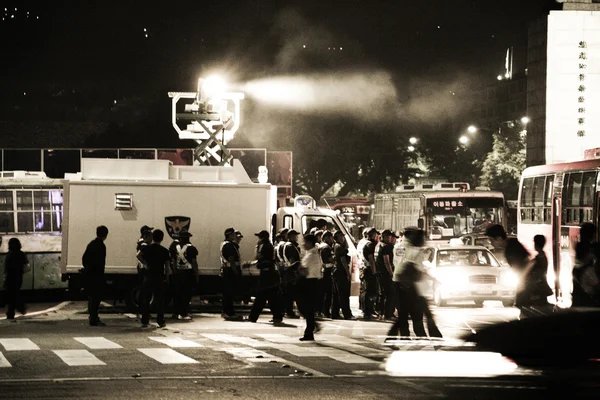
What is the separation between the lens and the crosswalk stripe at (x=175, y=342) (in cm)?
1560

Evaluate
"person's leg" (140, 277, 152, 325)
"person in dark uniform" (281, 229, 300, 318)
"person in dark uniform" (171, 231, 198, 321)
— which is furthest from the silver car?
"person's leg" (140, 277, 152, 325)

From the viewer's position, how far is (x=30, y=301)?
27328mm

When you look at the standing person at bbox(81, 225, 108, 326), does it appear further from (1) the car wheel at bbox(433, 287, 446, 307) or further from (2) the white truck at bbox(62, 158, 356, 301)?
(1) the car wheel at bbox(433, 287, 446, 307)

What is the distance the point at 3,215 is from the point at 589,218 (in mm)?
14946

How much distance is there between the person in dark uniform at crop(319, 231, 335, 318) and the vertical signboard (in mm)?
22302

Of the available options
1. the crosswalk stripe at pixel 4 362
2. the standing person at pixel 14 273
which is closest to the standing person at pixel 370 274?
the standing person at pixel 14 273

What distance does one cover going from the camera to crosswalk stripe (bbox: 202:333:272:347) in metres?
15.9

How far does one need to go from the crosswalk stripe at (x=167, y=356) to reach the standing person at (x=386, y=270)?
723 cm

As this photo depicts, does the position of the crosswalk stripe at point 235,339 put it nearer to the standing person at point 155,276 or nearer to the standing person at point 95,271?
the standing person at point 155,276

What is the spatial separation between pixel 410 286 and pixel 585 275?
2325 mm

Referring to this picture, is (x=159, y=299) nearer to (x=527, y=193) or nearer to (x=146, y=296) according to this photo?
(x=146, y=296)

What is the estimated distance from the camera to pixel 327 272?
2077cm

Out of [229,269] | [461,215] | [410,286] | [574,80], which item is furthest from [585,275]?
[574,80]

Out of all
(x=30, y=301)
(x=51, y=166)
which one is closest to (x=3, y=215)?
(x=30, y=301)
